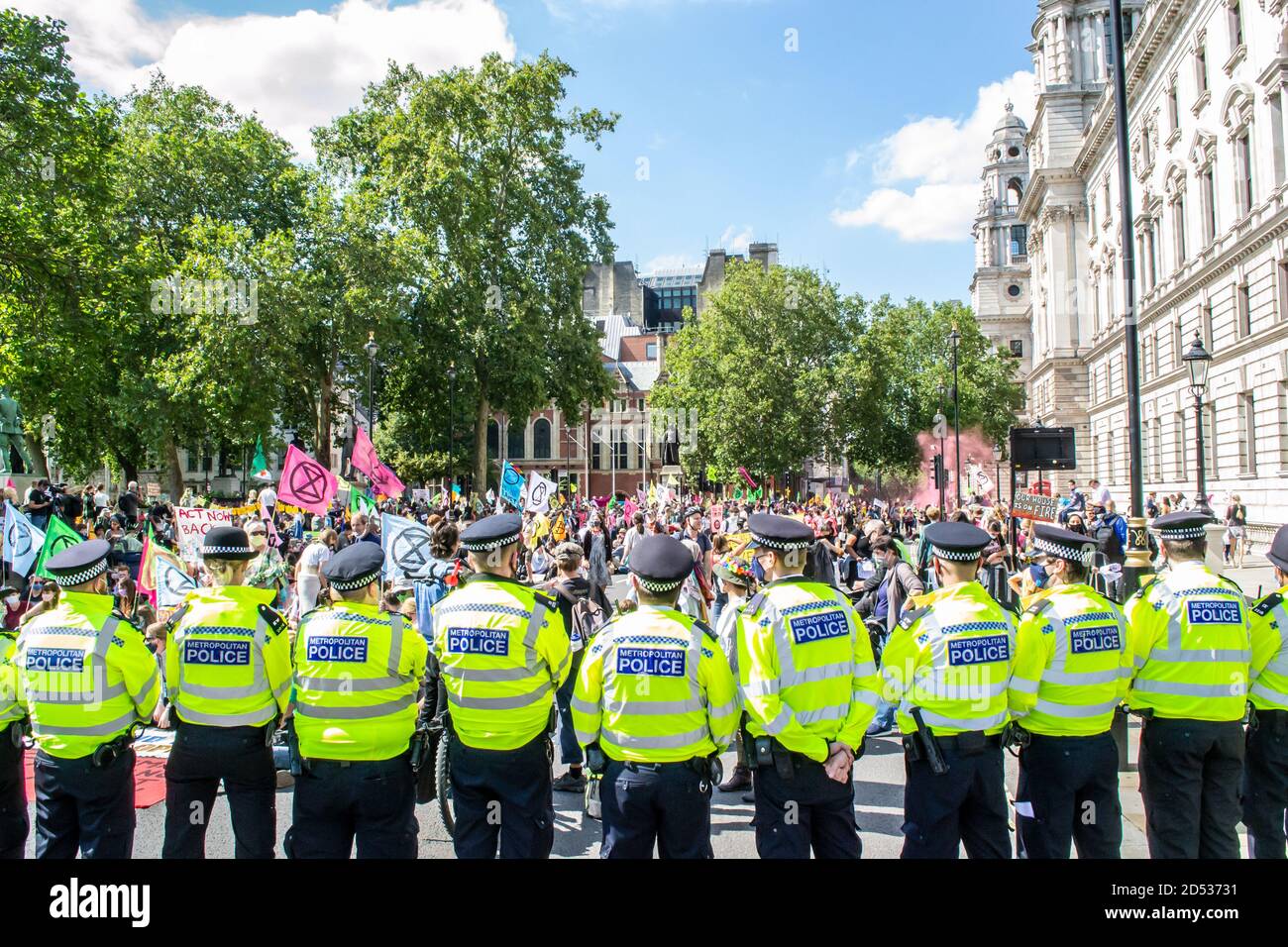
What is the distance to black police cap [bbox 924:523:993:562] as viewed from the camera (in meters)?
4.31

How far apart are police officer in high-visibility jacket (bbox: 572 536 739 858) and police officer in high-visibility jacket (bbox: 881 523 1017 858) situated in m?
0.89

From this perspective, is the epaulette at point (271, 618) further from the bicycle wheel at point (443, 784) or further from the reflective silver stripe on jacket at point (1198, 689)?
the reflective silver stripe on jacket at point (1198, 689)

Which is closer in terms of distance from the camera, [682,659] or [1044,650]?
[682,659]

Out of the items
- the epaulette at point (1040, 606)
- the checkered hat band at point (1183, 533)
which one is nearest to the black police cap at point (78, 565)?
the epaulette at point (1040, 606)

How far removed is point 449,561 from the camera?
9117mm

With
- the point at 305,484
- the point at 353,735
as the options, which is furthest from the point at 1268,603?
the point at 305,484

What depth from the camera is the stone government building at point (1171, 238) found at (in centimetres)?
2803

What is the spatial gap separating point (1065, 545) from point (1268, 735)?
1405 millimetres

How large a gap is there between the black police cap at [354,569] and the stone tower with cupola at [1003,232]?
93799 mm

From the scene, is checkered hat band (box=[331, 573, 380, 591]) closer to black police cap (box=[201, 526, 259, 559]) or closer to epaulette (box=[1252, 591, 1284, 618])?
black police cap (box=[201, 526, 259, 559])

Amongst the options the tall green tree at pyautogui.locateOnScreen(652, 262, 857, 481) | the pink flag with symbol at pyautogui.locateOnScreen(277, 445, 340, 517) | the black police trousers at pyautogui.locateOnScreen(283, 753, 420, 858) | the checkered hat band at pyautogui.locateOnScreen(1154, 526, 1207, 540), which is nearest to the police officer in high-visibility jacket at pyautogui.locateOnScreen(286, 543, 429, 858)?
the black police trousers at pyautogui.locateOnScreen(283, 753, 420, 858)
